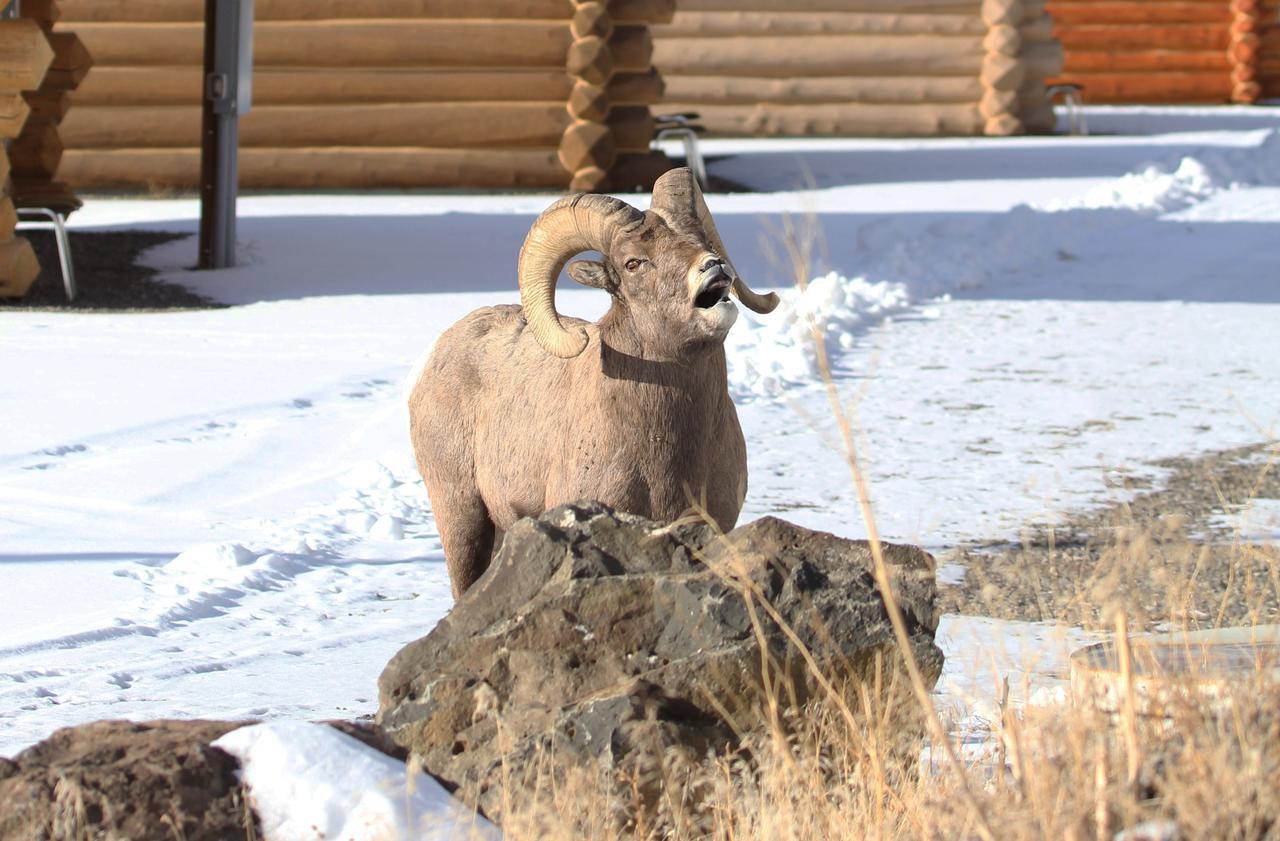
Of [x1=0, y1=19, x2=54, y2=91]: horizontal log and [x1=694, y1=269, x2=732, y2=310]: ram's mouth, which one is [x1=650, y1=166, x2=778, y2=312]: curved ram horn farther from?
[x1=0, y1=19, x2=54, y2=91]: horizontal log

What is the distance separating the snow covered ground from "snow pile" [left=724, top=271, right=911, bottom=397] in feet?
0.10

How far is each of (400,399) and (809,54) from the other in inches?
586

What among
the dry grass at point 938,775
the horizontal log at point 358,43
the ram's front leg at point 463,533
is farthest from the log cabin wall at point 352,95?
the dry grass at point 938,775

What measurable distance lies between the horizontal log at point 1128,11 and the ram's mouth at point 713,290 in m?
25.7

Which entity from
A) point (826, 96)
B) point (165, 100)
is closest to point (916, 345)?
point (165, 100)

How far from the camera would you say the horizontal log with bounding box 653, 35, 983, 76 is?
2292cm

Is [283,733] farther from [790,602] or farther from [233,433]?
[233,433]

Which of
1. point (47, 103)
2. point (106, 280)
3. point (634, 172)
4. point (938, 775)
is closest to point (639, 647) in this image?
point (938, 775)

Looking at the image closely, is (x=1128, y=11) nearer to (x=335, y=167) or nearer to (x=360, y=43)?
(x=360, y=43)

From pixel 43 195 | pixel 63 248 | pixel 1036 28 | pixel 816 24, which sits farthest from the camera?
pixel 1036 28

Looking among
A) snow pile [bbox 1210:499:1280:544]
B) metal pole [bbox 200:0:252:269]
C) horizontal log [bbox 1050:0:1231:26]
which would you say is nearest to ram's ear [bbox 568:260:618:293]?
snow pile [bbox 1210:499:1280:544]

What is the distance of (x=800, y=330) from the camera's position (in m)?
10.8

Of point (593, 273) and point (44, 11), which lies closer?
point (593, 273)

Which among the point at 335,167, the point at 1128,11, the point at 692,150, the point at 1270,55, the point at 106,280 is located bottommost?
the point at 106,280
